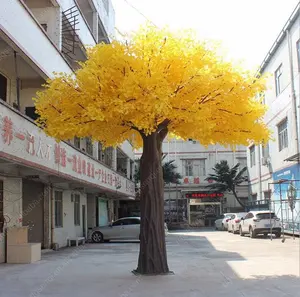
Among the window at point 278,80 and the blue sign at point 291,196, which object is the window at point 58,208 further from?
the window at point 278,80

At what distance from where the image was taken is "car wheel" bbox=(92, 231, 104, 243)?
23.3 m

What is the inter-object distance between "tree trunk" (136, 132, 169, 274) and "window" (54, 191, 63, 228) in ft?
33.4

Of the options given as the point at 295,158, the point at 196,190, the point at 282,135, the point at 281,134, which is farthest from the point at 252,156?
the point at 295,158

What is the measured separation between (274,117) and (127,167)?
12.6m

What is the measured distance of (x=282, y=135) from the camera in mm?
28266

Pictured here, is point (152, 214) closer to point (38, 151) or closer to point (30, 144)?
point (30, 144)

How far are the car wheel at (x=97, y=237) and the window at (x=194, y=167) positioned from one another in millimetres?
24710

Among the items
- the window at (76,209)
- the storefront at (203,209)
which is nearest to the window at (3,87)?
the window at (76,209)

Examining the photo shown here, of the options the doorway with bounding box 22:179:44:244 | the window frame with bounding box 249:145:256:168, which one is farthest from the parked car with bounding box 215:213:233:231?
the doorway with bounding box 22:179:44:244

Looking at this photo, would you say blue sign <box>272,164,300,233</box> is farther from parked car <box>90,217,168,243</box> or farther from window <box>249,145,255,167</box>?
window <box>249,145,255,167</box>

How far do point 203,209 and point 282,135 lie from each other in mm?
16948

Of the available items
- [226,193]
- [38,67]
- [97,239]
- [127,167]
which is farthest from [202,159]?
[38,67]

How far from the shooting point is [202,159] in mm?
47656

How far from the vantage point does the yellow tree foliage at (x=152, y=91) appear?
8.44 m
